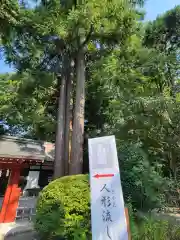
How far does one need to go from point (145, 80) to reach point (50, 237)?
298 inches

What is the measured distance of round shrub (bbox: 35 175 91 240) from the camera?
4691 mm

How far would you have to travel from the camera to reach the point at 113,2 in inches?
337

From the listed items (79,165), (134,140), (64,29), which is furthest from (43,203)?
(64,29)

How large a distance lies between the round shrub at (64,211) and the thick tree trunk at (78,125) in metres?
2.51

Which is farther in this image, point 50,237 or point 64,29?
point 64,29

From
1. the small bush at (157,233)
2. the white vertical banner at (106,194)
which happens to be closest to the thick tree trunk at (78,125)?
the small bush at (157,233)

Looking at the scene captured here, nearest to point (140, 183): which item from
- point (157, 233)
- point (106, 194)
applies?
point (157, 233)

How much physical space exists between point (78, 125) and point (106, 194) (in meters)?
6.29

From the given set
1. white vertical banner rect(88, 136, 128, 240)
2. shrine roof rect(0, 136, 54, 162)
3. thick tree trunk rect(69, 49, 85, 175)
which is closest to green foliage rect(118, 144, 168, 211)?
thick tree trunk rect(69, 49, 85, 175)

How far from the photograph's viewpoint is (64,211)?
4922mm

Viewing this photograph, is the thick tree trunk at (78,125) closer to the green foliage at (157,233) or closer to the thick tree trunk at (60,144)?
the thick tree trunk at (60,144)

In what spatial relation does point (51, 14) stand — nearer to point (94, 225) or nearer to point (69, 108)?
point (69, 108)

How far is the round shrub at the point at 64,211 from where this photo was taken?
4.69m

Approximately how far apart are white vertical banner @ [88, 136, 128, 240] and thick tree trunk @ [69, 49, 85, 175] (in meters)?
5.34
